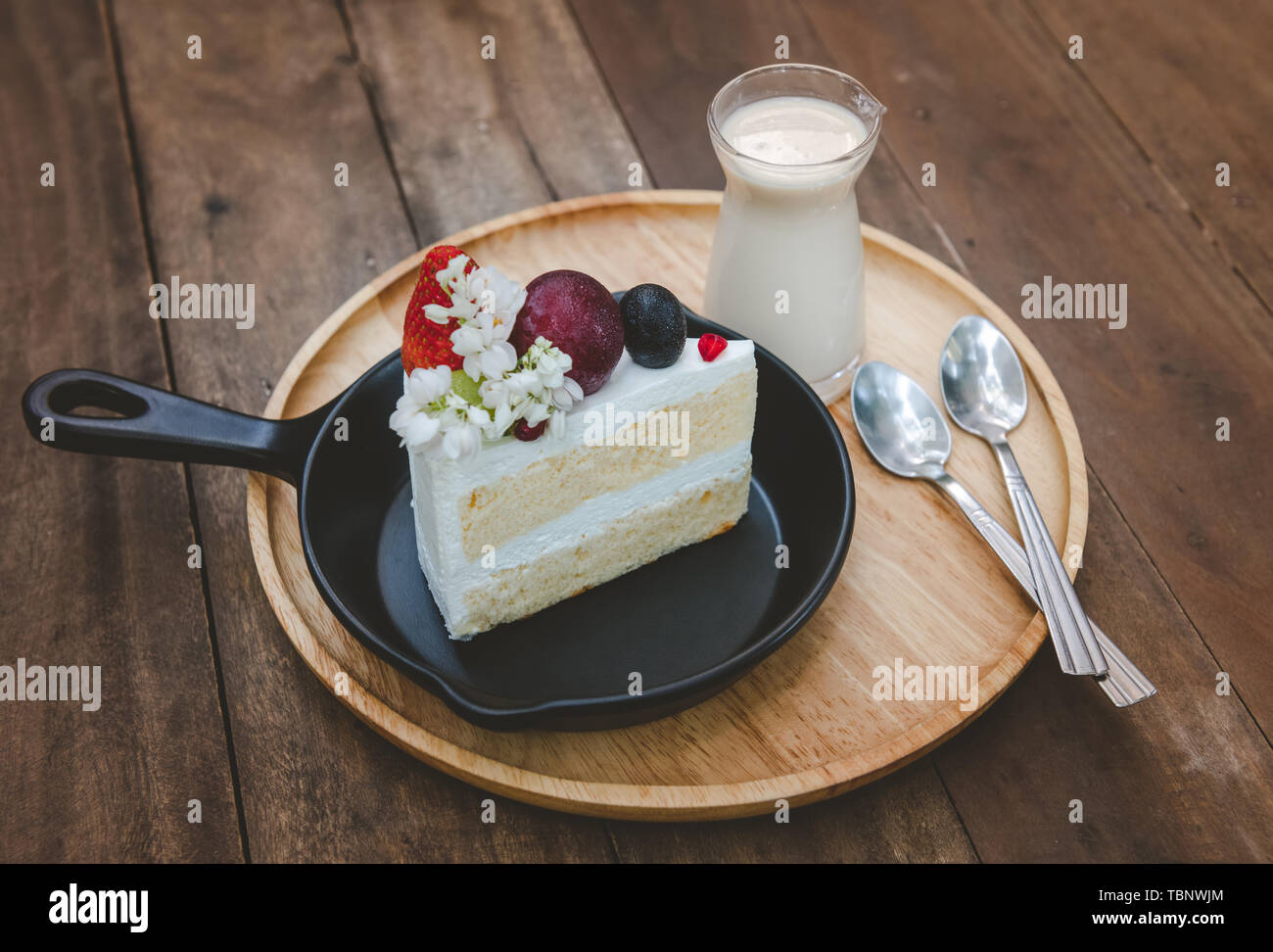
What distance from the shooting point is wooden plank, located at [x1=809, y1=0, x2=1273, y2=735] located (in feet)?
4.46

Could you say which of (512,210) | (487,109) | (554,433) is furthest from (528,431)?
(487,109)

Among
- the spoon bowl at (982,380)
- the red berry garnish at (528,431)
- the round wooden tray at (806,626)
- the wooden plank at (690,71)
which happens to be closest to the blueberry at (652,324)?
the red berry garnish at (528,431)

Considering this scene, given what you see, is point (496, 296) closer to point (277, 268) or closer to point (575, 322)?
point (575, 322)

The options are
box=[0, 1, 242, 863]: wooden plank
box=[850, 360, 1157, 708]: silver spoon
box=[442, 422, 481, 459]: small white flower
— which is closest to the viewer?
box=[442, 422, 481, 459]: small white flower

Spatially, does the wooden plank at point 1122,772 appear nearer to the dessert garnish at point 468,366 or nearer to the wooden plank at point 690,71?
the dessert garnish at point 468,366

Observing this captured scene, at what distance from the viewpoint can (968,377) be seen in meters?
1.43

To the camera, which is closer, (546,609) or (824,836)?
(824,836)

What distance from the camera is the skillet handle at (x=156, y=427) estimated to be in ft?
3.92

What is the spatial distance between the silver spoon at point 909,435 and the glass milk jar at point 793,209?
0.21 ft

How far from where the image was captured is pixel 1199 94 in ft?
6.31

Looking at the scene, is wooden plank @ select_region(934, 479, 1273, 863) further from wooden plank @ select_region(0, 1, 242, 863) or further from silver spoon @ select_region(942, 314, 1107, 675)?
wooden plank @ select_region(0, 1, 242, 863)

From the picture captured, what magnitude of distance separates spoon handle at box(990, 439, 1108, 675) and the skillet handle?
782 mm

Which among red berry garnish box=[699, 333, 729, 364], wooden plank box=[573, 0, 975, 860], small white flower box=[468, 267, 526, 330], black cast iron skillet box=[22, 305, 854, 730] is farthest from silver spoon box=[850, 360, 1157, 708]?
small white flower box=[468, 267, 526, 330]

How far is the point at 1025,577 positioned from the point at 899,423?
0.87 feet
